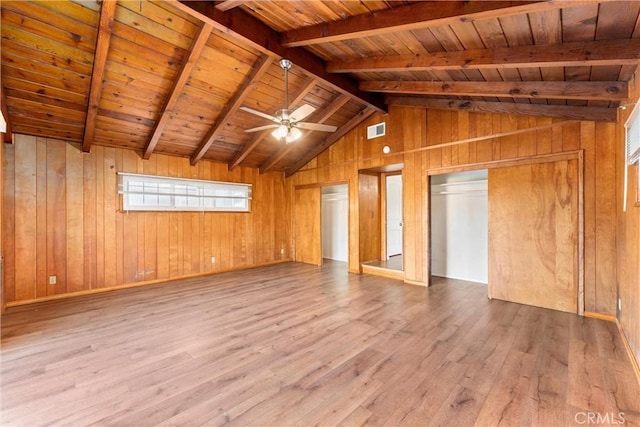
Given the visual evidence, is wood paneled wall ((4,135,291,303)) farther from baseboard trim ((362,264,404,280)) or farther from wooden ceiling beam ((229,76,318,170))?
baseboard trim ((362,264,404,280))

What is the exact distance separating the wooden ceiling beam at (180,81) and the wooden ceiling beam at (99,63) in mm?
735

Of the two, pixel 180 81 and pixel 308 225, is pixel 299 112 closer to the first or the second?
pixel 180 81

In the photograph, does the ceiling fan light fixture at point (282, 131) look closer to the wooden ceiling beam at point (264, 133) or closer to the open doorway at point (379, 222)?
the wooden ceiling beam at point (264, 133)

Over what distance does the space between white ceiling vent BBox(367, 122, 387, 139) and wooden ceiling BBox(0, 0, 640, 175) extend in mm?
652

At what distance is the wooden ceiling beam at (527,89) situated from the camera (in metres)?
2.74

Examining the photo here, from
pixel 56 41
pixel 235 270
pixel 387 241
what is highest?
pixel 56 41

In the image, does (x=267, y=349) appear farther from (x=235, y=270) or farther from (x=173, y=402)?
(x=235, y=270)

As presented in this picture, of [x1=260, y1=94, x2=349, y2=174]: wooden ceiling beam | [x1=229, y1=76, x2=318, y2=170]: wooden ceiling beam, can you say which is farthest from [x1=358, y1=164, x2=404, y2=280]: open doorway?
[x1=229, y1=76, x2=318, y2=170]: wooden ceiling beam

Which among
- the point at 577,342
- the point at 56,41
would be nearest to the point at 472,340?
the point at 577,342

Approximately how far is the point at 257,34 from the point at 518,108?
3.49 metres

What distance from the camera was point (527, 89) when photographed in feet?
10.3

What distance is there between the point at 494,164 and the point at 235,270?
215 inches

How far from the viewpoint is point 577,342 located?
272 centimetres

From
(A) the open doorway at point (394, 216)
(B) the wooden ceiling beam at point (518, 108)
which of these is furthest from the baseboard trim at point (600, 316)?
(A) the open doorway at point (394, 216)
